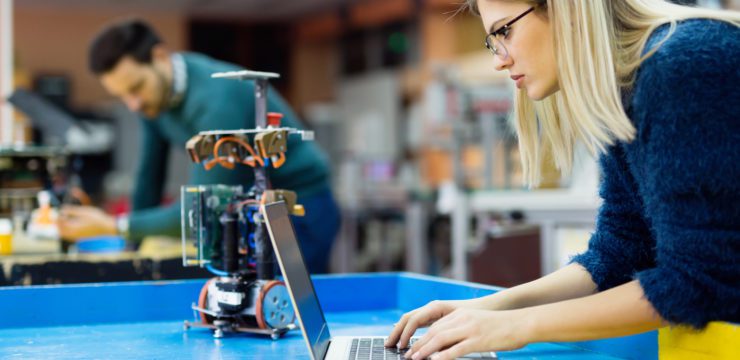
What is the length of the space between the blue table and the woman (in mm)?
210

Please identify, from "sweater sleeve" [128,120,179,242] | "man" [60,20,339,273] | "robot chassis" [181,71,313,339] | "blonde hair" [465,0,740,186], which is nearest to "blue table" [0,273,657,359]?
"robot chassis" [181,71,313,339]

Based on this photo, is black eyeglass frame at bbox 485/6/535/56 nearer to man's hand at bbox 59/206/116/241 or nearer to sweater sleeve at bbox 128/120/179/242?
man's hand at bbox 59/206/116/241

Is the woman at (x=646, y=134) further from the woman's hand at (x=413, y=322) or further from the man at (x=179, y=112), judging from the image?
the man at (x=179, y=112)

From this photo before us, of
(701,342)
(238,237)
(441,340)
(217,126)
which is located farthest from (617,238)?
(217,126)

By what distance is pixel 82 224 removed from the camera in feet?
8.08

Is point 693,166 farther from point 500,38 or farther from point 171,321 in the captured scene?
point 171,321

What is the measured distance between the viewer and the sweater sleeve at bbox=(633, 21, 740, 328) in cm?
87

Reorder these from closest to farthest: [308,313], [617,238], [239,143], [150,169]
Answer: [308,313] < [617,238] < [239,143] < [150,169]

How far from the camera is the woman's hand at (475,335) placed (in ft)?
3.05

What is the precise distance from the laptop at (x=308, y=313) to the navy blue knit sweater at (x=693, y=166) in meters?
0.26

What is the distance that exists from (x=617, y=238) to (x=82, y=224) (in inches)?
69.7

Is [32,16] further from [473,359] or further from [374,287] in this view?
[473,359]

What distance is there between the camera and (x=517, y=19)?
1057mm

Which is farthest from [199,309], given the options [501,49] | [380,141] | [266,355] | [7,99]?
[380,141]
